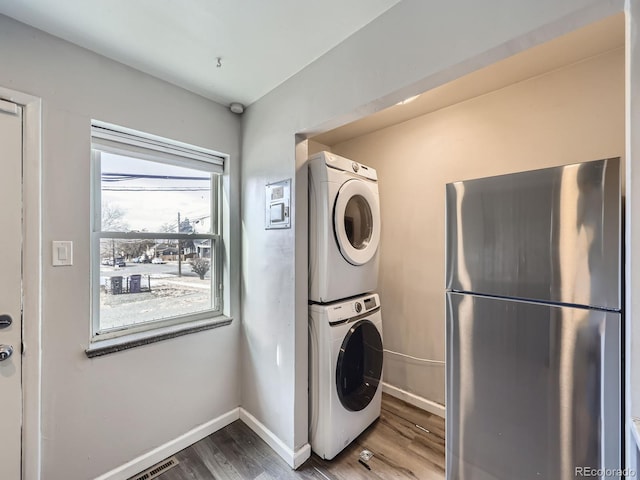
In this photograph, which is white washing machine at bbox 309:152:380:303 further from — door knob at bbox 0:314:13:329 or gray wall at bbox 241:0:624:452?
door knob at bbox 0:314:13:329

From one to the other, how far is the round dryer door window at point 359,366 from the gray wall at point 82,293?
3.49ft

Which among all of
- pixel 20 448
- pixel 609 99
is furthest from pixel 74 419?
pixel 609 99

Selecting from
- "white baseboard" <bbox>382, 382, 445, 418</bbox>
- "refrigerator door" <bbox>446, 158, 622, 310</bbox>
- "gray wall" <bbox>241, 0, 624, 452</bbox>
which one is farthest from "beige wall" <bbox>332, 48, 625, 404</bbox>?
"gray wall" <bbox>241, 0, 624, 452</bbox>

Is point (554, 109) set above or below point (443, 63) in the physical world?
above

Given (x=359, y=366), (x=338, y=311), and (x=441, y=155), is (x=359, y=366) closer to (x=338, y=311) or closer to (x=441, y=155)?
(x=338, y=311)

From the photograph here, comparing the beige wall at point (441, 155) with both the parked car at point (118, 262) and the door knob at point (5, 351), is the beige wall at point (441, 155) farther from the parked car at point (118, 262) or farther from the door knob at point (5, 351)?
the door knob at point (5, 351)

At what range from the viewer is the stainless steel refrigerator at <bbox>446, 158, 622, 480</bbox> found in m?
0.93

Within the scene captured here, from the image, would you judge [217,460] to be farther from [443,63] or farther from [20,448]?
[443,63]

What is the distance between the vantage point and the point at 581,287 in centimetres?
96

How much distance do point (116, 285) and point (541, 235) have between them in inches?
87.3

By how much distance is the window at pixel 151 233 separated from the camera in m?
1.60

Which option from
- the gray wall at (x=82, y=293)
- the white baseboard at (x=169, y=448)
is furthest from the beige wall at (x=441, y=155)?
the gray wall at (x=82, y=293)

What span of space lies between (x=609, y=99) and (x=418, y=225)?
1287 millimetres
